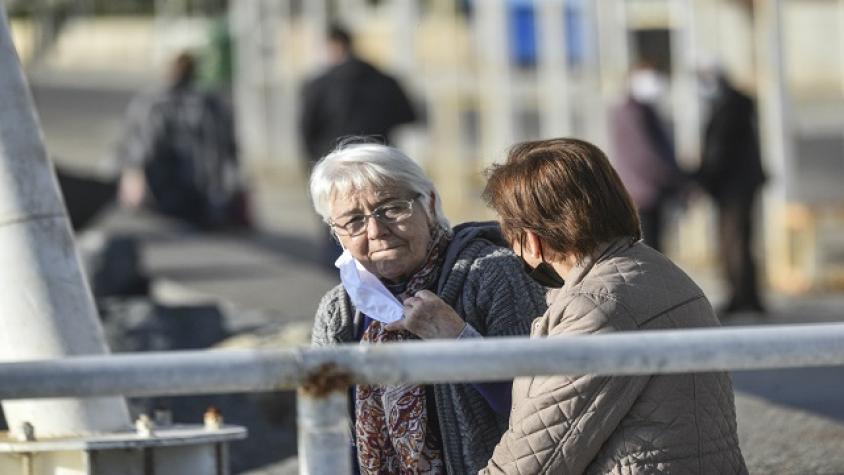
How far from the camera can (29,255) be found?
5.13 m

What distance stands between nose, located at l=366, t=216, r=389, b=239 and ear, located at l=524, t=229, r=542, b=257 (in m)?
0.44

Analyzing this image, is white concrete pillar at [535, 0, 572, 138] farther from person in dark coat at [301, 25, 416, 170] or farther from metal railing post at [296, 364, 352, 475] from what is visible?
metal railing post at [296, 364, 352, 475]

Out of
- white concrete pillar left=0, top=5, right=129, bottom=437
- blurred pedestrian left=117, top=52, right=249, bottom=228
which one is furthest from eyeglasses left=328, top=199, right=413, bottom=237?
blurred pedestrian left=117, top=52, right=249, bottom=228

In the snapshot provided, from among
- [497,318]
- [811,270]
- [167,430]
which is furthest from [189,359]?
[811,270]

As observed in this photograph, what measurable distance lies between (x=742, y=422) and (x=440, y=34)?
12.2m

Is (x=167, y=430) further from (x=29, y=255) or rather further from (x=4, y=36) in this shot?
(x=4, y=36)

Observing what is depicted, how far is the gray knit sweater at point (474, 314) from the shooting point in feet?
13.9

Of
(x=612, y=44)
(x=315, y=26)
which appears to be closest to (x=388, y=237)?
(x=612, y=44)

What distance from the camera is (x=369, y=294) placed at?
432 cm

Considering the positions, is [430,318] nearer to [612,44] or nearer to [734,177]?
[734,177]

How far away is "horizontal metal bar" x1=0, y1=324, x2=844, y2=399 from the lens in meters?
3.09

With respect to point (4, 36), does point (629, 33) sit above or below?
above

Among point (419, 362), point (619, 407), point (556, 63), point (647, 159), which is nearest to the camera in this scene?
point (419, 362)

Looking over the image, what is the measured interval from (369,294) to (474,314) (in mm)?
238
